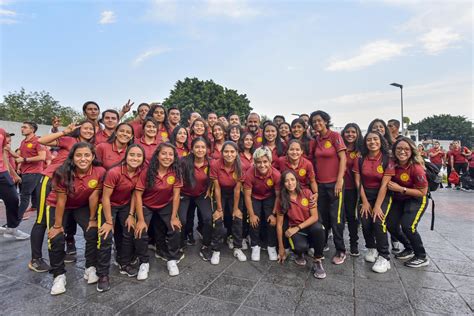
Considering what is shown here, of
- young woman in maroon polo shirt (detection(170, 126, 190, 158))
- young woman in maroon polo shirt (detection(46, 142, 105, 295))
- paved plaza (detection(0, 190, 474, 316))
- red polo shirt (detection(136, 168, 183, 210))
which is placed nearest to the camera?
paved plaza (detection(0, 190, 474, 316))

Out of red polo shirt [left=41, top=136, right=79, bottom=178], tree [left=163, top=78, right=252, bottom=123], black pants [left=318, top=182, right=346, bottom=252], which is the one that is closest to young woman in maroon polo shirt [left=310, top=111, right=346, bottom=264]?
black pants [left=318, top=182, right=346, bottom=252]

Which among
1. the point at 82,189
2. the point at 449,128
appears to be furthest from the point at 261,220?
the point at 449,128

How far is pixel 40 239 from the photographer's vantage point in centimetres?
339

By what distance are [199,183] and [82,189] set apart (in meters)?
1.52

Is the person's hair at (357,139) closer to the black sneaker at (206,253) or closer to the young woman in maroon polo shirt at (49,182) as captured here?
the black sneaker at (206,253)

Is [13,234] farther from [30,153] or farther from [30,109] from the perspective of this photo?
[30,109]

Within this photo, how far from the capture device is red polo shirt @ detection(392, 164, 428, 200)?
3.46 meters

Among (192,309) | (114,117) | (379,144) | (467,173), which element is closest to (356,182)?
(379,144)

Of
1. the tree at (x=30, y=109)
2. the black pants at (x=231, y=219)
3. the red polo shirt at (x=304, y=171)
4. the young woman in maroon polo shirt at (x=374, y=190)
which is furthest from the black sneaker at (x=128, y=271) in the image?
the tree at (x=30, y=109)

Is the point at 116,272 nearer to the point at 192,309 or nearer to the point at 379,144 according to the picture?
the point at 192,309

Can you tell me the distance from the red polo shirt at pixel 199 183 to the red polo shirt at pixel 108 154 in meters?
1.00

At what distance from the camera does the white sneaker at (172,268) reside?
3342mm

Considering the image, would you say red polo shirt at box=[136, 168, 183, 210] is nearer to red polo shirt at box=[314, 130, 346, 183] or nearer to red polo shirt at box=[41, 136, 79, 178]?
red polo shirt at box=[41, 136, 79, 178]

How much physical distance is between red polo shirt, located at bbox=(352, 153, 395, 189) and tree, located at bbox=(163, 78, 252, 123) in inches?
885
